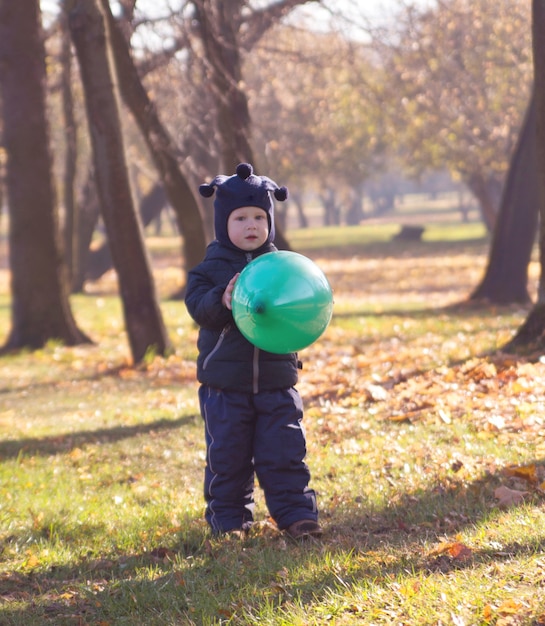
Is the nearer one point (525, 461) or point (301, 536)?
point (301, 536)

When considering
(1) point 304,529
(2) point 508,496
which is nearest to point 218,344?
(1) point 304,529

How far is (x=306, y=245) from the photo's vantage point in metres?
46.0

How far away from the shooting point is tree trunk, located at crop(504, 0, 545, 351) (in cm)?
837

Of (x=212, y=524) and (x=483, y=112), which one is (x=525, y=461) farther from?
(x=483, y=112)

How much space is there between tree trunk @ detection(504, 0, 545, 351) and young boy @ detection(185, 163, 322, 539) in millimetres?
4423

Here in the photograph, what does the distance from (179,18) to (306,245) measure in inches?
1316

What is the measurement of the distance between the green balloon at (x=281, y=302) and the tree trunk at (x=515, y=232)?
11.0 meters

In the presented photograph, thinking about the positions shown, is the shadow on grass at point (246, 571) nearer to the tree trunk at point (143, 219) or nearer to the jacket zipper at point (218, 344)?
the jacket zipper at point (218, 344)

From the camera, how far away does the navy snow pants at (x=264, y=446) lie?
4.76m

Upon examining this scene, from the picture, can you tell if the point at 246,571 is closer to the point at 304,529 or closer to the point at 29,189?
the point at 304,529


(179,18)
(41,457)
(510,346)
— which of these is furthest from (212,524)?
(179,18)

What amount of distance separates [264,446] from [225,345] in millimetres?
553

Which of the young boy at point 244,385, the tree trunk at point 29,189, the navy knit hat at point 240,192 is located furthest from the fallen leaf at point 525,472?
the tree trunk at point 29,189

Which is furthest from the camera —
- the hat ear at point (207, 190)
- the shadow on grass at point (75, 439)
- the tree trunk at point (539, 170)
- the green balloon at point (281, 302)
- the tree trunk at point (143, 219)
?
the tree trunk at point (143, 219)
